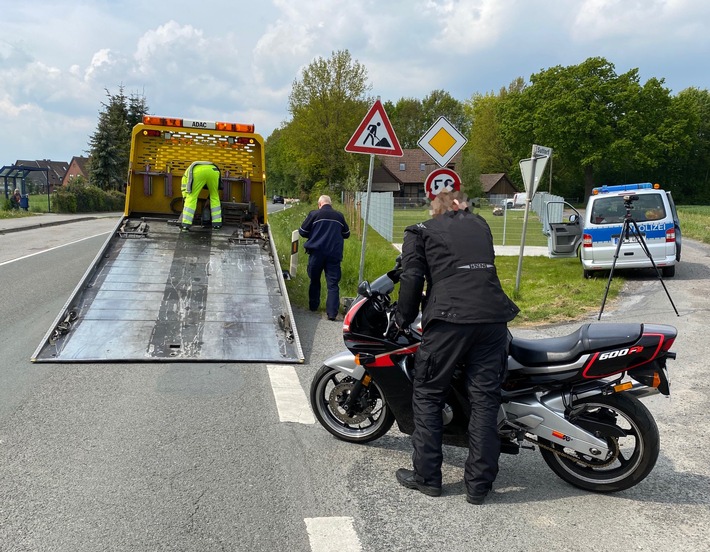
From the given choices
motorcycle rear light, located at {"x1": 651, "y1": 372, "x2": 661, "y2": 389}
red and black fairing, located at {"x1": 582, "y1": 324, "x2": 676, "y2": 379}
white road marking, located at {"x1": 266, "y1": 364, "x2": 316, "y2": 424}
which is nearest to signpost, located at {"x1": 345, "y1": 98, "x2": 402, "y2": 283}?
white road marking, located at {"x1": 266, "y1": 364, "x2": 316, "y2": 424}

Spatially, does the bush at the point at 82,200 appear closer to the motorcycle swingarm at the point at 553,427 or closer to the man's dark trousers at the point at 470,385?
the man's dark trousers at the point at 470,385

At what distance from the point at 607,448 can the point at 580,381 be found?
0.44 m

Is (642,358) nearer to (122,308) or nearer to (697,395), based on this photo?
(697,395)

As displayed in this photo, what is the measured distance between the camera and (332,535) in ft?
11.3

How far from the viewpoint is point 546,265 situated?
16672 mm

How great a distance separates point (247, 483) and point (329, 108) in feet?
184

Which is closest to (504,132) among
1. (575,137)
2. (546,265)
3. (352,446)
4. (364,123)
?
(575,137)

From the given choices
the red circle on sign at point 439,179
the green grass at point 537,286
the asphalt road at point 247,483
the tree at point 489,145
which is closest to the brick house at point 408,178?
the tree at point 489,145

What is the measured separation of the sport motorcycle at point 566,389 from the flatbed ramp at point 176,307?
284 cm

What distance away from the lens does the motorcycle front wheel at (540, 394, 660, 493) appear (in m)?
3.82

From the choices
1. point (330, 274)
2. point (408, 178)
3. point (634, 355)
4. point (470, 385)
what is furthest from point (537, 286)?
point (408, 178)

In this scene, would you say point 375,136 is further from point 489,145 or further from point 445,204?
point 489,145

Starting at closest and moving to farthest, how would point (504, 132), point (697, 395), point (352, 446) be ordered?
point (352, 446)
point (697, 395)
point (504, 132)

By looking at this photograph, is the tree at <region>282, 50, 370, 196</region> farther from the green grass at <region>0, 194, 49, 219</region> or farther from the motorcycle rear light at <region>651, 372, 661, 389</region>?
the motorcycle rear light at <region>651, 372, 661, 389</region>
